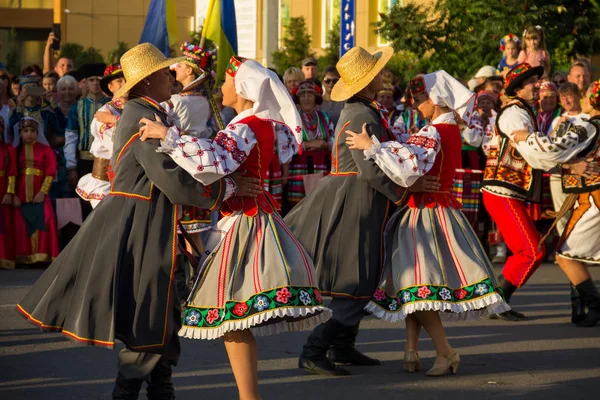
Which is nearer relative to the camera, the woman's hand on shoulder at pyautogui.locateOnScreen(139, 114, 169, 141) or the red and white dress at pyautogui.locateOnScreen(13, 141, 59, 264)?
the woman's hand on shoulder at pyautogui.locateOnScreen(139, 114, 169, 141)

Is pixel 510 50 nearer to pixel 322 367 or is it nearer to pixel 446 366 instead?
pixel 446 366

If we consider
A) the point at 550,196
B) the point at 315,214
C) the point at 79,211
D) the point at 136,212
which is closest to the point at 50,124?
the point at 79,211

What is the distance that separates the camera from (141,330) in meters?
5.07

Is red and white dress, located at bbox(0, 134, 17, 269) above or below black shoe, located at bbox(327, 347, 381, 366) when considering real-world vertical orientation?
above

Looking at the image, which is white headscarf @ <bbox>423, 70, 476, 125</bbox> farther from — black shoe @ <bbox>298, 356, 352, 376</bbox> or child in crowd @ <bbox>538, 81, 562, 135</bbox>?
child in crowd @ <bbox>538, 81, 562, 135</bbox>

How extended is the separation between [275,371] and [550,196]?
6.56 m

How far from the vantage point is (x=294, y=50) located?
27031 millimetres

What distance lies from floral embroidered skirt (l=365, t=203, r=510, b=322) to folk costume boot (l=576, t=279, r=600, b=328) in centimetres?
198

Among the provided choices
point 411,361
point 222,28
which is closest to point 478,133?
point 222,28

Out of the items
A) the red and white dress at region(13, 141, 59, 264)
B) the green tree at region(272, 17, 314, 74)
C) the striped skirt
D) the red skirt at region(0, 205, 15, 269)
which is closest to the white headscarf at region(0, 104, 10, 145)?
the red and white dress at region(13, 141, 59, 264)

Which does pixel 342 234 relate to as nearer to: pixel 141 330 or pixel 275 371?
pixel 275 371


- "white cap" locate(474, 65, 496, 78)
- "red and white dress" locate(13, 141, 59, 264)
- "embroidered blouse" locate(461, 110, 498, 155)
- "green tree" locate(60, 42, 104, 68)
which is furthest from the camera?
"green tree" locate(60, 42, 104, 68)

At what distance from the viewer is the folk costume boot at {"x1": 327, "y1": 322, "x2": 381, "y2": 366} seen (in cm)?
688

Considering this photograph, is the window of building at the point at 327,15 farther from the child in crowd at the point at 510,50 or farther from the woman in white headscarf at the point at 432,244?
the woman in white headscarf at the point at 432,244
